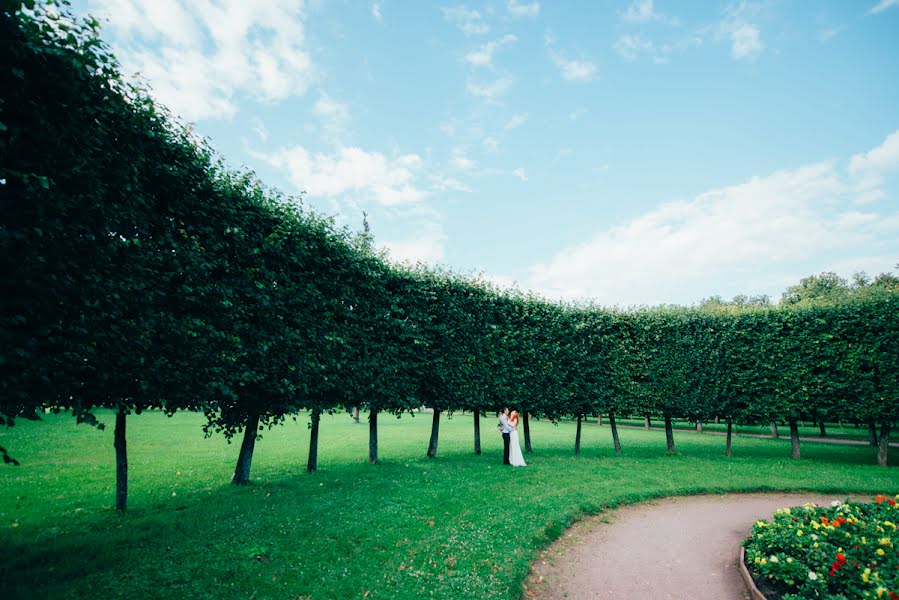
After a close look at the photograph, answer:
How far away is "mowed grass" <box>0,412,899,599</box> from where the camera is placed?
6457 mm

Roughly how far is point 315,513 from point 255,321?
4575 millimetres

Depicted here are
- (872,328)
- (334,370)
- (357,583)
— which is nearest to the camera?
(357,583)

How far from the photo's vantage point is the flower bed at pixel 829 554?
230 inches

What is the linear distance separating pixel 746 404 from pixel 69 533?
23400mm

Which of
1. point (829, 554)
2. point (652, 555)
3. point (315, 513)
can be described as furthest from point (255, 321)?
point (829, 554)

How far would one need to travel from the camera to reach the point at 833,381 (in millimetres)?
18703

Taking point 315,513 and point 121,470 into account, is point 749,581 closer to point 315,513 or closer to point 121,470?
point 315,513

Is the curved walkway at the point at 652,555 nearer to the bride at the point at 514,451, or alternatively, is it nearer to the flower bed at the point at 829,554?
the flower bed at the point at 829,554

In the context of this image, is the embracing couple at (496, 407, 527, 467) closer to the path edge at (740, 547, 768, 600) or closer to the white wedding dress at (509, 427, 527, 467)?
the white wedding dress at (509, 427, 527, 467)

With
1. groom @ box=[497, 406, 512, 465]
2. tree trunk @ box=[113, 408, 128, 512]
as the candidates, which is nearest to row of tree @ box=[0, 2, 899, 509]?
tree trunk @ box=[113, 408, 128, 512]

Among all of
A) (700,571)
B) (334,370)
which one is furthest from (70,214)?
(700,571)

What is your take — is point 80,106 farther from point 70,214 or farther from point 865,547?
point 865,547

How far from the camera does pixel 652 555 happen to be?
8617 mm

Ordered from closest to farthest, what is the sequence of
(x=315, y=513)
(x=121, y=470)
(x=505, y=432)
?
(x=121, y=470), (x=315, y=513), (x=505, y=432)
